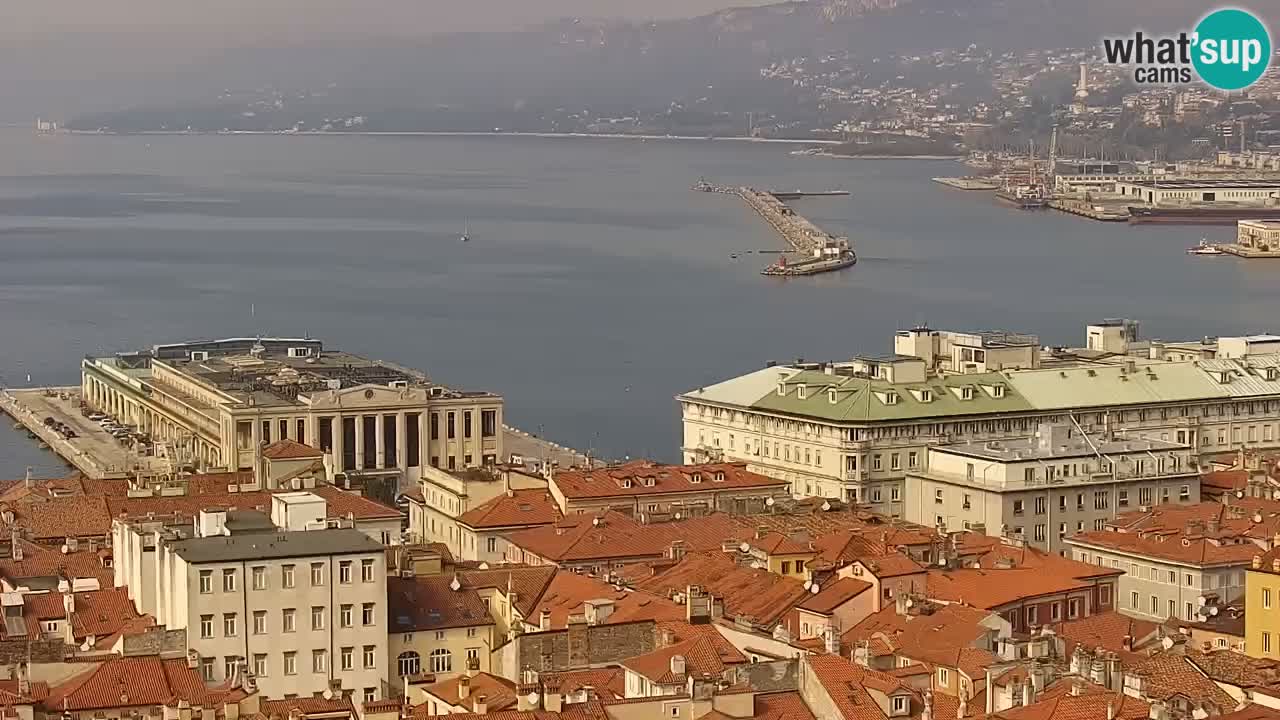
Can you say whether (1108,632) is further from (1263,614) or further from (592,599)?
(592,599)

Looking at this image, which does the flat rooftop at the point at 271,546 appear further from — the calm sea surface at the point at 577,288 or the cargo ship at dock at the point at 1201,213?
the cargo ship at dock at the point at 1201,213

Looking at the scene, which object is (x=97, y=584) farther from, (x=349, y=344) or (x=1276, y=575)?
(x=349, y=344)

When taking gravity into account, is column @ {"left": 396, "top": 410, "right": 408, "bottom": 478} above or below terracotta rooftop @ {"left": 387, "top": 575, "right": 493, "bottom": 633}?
below

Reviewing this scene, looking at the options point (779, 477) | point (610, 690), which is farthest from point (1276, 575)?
point (779, 477)

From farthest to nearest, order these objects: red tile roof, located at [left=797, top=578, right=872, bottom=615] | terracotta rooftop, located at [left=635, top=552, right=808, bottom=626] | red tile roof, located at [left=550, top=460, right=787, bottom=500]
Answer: red tile roof, located at [left=550, top=460, right=787, bottom=500] < terracotta rooftop, located at [left=635, top=552, right=808, bottom=626] < red tile roof, located at [left=797, top=578, right=872, bottom=615]

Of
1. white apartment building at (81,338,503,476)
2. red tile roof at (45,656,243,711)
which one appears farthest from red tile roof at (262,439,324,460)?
red tile roof at (45,656,243,711)

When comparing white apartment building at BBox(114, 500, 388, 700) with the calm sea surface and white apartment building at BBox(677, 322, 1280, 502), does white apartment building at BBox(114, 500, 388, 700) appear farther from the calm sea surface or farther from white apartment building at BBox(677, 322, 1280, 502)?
the calm sea surface
